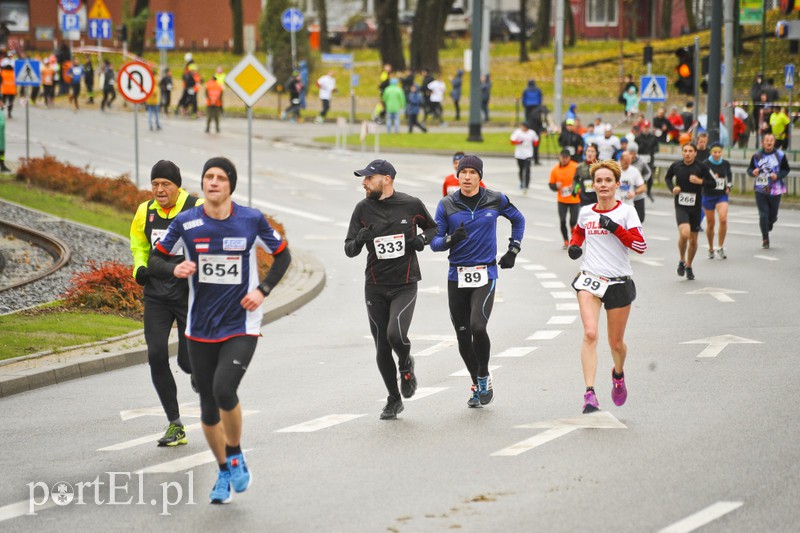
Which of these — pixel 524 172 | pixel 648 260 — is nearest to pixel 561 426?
pixel 648 260

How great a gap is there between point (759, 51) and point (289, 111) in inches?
874

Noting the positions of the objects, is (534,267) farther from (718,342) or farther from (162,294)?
(162,294)

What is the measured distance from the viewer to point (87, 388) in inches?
471

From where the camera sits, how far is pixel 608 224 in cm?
1030

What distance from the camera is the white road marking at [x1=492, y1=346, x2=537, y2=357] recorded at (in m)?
13.4

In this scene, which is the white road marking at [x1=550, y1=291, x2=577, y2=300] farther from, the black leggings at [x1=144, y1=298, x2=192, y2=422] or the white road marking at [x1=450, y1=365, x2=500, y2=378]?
the black leggings at [x1=144, y1=298, x2=192, y2=422]

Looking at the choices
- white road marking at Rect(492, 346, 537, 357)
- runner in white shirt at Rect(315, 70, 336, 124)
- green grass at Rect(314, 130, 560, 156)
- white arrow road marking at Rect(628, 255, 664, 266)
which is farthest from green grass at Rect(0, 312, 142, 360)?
runner in white shirt at Rect(315, 70, 336, 124)

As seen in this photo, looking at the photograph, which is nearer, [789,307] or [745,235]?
[789,307]

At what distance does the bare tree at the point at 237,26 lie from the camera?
235 feet

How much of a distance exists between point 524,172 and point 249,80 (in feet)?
42.6

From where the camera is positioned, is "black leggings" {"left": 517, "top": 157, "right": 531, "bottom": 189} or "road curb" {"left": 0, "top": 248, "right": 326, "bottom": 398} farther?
"black leggings" {"left": 517, "top": 157, "right": 531, "bottom": 189}

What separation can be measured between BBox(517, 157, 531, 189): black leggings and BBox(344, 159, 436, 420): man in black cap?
2213cm

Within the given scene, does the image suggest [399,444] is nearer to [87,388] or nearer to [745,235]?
[87,388]

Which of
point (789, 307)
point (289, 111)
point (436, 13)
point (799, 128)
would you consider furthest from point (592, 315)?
point (436, 13)
